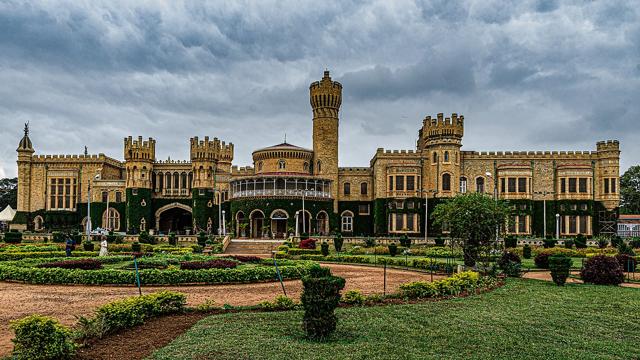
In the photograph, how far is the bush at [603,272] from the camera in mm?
21047

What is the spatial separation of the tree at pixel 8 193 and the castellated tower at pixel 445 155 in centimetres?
7197

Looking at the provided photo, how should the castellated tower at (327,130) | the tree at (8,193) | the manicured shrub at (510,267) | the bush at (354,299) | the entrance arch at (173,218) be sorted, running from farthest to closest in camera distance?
1. the tree at (8,193)
2. the entrance arch at (173,218)
3. the castellated tower at (327,130)
4. the manicured shrub at (510,267)
5. the bush at (354,299)

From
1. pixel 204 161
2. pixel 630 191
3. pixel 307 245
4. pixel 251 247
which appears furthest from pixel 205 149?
pixel 630 191

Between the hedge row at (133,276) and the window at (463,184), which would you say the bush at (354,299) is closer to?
the hedge row at (133,276)

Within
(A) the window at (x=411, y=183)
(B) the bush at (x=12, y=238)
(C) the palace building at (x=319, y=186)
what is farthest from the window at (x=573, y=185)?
(B) the bush at (x=12, y=238)

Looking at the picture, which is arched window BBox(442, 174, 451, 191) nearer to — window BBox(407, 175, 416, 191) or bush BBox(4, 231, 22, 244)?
window BBox(407, 175, 416, 191)

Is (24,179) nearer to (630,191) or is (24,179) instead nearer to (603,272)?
(603,272)

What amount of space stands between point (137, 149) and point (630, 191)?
7597 centimetres

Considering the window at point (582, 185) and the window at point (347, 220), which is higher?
the window at point (582, 185)

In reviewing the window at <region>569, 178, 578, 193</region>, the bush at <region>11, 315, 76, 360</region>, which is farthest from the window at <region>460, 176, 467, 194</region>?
the bush at <region>11, 315, 76, 360</region>

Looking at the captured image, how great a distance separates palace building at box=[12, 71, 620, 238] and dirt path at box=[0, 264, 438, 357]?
3240 centimetres

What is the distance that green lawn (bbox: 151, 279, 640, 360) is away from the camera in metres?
10.3

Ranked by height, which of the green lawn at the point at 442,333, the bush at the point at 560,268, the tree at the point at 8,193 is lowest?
the green lawn at the point at 442,333

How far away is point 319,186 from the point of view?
5747 centimetres
